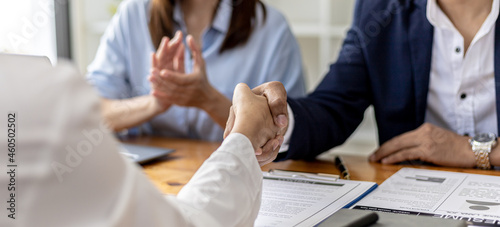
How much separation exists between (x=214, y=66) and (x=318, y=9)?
4.37 feet

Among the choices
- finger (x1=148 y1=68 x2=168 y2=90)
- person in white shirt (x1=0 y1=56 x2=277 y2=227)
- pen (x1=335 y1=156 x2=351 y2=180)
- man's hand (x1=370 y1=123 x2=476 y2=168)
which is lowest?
pen (x1=335 y1=156 x2=351 y2=180)

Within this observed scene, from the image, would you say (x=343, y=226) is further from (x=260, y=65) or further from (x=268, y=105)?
(x=260, y=65)

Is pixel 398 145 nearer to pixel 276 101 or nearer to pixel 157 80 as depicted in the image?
pixel 276 101

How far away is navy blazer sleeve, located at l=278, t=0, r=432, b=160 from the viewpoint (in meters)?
1.39

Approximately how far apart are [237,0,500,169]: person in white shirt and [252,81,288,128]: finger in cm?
Result: 20

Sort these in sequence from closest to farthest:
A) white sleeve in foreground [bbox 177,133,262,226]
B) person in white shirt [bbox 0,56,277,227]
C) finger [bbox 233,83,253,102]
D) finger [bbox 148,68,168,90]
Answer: person in white shirt [bbox 0,56,277,227]
white sleeve in foreground [bbox 177,133,262,226]
finger [bbox 233,83,253,102]
finger [bbox 148,68,168,90]

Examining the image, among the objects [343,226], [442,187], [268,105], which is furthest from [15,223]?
[442,187]

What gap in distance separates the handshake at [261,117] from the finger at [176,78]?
0.48m

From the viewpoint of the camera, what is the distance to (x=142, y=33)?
183 cm

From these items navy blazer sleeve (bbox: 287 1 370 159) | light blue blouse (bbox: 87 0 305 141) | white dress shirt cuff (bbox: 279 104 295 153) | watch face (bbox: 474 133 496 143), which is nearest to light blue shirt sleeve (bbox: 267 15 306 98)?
light blue blouse (bbox: 87 0 305 141)

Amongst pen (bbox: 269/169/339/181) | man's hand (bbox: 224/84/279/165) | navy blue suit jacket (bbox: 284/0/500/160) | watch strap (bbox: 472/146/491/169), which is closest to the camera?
man's hand (bbox: 224/84/279/165)

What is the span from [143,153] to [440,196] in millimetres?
696

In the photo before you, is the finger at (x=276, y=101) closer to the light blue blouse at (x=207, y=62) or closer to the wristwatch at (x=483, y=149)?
the wristwatch at (x=483, y=149)

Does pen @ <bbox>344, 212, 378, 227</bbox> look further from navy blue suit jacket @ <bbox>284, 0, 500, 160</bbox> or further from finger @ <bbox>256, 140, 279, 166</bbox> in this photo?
navy blue suit jacket @ <bbox>284, 0, 500, 160</bbox>
